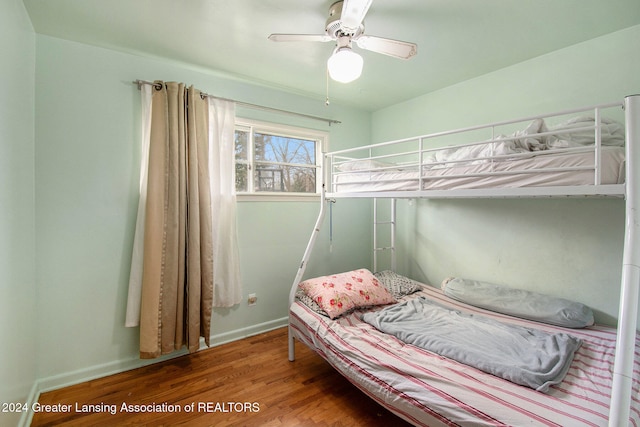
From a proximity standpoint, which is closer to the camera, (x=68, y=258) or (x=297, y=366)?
(x=68, y=258)

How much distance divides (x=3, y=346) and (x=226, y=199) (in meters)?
1.57

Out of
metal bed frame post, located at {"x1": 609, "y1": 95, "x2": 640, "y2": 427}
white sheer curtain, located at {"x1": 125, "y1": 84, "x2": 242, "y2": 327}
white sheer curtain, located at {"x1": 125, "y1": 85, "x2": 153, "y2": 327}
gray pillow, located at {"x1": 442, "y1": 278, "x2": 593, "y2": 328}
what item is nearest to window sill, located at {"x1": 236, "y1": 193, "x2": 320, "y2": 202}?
white sheer curtain, located at {"x1": 125, "y1": 84, "x2": 242, "y2": 327}

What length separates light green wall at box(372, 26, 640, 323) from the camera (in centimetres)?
189

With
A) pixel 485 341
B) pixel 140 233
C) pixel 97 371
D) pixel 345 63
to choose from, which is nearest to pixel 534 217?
pixel 485 341

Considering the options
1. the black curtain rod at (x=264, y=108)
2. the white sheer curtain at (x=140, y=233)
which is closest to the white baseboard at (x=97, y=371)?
the white sheer curtain at (x=140, y=233)

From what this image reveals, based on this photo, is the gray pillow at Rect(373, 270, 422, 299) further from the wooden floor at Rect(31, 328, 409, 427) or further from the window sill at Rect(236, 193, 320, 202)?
the window sill at Rect(236, 193, 320, 202)

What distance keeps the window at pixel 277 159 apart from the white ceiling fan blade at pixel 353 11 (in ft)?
5.26

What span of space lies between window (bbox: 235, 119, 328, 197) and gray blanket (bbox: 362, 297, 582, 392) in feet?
5.29

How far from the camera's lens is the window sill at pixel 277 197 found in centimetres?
272

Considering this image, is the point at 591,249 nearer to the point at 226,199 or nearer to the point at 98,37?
the point at 226,199

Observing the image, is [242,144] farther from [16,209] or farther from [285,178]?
[16,209]

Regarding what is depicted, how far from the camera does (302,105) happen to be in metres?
3.03

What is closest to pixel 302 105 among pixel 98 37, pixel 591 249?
pixel 98 37

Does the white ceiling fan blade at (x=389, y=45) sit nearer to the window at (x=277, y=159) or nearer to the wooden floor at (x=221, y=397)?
the window at (x=277, y=159)
